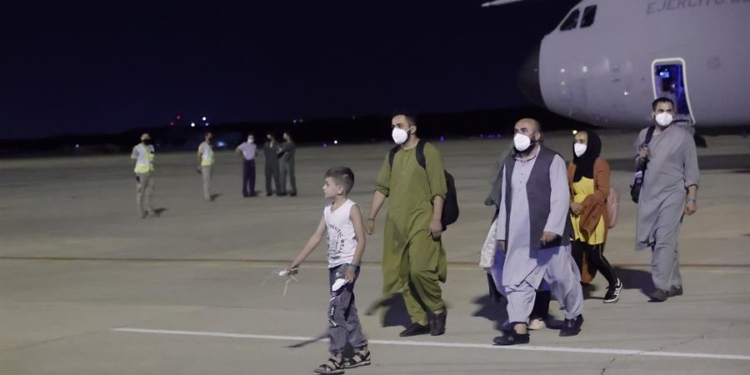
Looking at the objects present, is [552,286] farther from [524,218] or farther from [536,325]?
[524,218]

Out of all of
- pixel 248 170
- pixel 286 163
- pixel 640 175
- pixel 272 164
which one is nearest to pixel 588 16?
pixel 286 163

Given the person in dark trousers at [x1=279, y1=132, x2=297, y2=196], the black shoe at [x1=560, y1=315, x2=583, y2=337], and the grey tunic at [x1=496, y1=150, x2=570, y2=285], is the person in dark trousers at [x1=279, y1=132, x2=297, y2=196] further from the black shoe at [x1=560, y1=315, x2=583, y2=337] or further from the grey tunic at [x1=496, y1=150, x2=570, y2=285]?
the grey tunic at [x1=496, y1=150, x2=570, y2=285]

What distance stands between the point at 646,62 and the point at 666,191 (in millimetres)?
15045

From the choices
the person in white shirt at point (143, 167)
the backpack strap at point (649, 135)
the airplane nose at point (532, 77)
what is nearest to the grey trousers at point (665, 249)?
the backpack strap at point (649, 135)

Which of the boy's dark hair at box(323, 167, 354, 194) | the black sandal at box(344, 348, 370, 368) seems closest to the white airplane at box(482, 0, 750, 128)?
the boy's dark hair at box(323, 167, 354, 194)

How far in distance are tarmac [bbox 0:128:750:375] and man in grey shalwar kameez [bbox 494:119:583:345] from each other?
38 centimetres

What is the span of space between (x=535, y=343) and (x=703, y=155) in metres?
29.4

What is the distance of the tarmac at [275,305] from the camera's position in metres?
8.78

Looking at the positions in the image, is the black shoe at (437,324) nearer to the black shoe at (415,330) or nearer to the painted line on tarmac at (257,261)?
the black shoe at (415,330)

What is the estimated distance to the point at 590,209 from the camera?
36.0ft

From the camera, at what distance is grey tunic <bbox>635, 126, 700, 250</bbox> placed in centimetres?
1095

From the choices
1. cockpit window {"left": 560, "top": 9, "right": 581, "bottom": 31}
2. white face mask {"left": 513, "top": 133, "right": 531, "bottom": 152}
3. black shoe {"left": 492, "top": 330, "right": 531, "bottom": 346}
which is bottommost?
black shoe {"left": 492, "top": 330, "right": 531, "bottom": 346}

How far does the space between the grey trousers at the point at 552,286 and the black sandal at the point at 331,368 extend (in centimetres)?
143

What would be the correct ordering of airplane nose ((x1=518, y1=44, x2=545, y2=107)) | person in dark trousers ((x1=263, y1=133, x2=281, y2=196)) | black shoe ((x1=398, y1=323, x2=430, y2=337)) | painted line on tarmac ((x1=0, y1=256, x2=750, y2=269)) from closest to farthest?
black shoe ((x1=398, y1=323, x2=430, y2=337)) < painted line on tarmac ((x1=0, y1=256, x2=750, y2=269)) < person in dark trousers ((x1=263, y1=133, x2=281, y2=196)) < airplane nose ((x1=518, y1=44, x2=545, y2=107))
